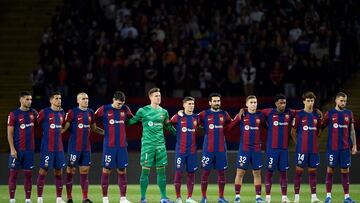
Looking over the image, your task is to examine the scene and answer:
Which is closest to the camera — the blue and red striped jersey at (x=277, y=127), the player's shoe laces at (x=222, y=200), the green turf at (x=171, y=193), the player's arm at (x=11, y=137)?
the player's arm at (x=11, y=137)

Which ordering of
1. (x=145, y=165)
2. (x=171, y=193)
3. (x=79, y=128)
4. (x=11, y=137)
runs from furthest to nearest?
(x=171, y=193)
(x=79, y=128)
(x=145, y=165)
(x=11, y=137)

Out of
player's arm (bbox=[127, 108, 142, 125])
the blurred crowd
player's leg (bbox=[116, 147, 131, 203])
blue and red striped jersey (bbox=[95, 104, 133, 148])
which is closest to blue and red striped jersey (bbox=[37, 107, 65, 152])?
blue and red striped jersey (bbox=[95, 104, 133, 148])

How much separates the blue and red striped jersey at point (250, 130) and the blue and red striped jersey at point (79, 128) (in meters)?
2.78

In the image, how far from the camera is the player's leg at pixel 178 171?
805 inches

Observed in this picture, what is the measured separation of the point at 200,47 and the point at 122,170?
29.9ft

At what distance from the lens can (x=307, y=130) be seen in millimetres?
20969

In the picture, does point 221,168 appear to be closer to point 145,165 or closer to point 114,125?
point 145,165

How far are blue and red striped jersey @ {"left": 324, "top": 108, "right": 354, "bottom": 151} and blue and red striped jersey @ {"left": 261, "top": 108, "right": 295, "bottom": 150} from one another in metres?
0.76

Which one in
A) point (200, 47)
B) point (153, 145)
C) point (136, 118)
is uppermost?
point (200, 47)

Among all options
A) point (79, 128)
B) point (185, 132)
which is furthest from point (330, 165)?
point (79, 128)

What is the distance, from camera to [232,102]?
26953mm

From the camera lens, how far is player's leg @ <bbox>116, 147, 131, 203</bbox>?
20.4 meters

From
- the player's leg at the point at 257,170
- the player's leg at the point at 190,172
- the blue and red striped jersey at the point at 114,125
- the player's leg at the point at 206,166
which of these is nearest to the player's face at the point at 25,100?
the blue and red striped jersey at the point at 114,125

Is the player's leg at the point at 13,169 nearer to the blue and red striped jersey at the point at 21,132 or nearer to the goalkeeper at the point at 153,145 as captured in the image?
the blue and red striped jersey at the point at 21,132
